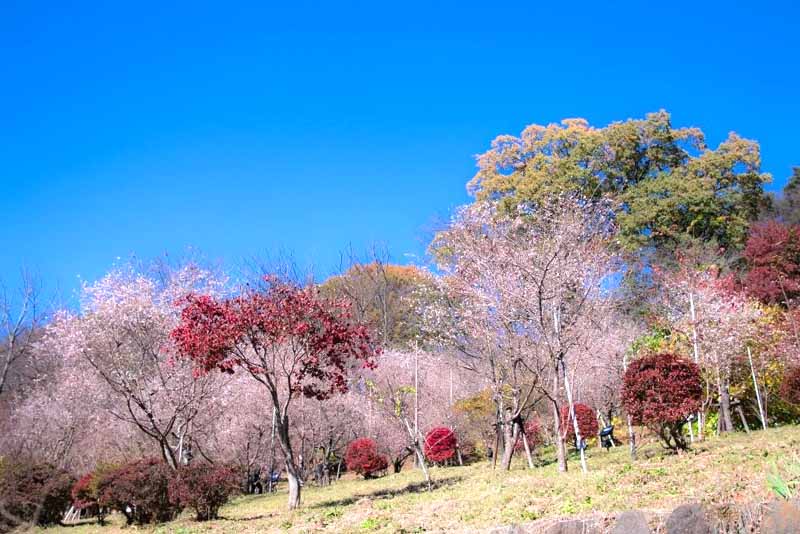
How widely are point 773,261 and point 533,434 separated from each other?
1064 centimetres

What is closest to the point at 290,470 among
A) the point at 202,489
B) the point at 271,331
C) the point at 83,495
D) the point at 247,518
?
the point at 247,518

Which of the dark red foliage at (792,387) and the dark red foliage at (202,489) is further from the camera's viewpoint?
the dark red foliage at (792,387)

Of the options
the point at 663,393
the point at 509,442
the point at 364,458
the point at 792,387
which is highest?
the point at 663,393

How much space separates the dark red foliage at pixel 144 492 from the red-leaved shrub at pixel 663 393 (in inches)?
340

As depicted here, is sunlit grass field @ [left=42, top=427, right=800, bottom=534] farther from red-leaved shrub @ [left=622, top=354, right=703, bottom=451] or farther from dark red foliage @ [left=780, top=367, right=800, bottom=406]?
dark red foliage @ [left=780, top=367, right=800, bottom=406]

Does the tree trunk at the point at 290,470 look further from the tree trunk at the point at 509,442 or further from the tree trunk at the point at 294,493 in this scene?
the tree trunk at the point at 509,442

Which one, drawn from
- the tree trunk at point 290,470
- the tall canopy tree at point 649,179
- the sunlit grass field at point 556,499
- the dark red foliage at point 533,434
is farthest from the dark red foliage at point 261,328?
the tall canopy tree at point 649,179

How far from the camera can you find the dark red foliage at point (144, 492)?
12.2m

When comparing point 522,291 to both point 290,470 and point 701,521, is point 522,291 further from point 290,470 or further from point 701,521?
point 701,521

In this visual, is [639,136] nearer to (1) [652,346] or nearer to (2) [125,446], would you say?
(1) [652,346]

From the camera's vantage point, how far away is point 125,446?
2091cm

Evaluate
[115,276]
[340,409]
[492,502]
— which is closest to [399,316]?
[340,409]

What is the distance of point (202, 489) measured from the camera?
11672mm

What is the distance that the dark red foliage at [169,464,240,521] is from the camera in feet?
38.1
